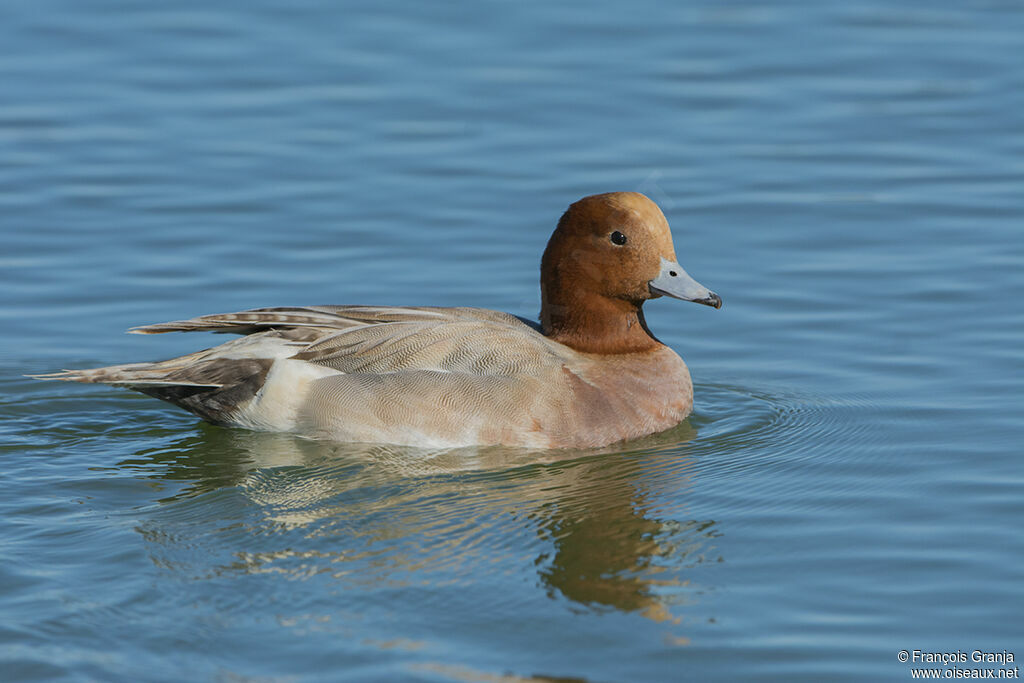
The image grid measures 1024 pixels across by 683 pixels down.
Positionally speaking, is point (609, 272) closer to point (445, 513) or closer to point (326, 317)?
point (326, 317)

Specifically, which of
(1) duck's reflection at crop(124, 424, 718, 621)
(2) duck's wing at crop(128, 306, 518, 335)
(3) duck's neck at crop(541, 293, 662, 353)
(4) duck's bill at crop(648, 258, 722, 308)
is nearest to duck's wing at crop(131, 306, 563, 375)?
(2) duck's wing at crop(128, 306, 518, 335)

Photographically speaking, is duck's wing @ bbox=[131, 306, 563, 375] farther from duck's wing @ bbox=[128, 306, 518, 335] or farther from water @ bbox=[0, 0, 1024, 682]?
water @ bbox=[0, 0, 1024, 682]

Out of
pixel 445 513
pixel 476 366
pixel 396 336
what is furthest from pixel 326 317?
pixel 445 513

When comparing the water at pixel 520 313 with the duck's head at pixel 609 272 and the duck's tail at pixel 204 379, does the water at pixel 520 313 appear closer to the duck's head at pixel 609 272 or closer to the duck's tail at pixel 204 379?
the duck's tail at pixel 204 379

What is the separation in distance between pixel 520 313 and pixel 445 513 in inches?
122

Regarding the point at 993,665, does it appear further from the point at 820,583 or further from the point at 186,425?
the point at 186,425

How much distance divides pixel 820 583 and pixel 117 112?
8666 millimetres

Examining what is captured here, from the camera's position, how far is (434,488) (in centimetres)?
765

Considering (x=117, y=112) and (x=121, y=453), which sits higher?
(x=117, y=112)

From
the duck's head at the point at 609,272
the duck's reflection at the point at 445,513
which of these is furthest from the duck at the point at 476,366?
the duck's reflection at the point at 445,513

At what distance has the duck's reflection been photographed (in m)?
6.61

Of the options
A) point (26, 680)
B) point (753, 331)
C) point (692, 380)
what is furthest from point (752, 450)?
point (26, 680)

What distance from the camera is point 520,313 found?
33.5 feet

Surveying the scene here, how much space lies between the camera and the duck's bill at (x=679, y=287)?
8414 millimetres
